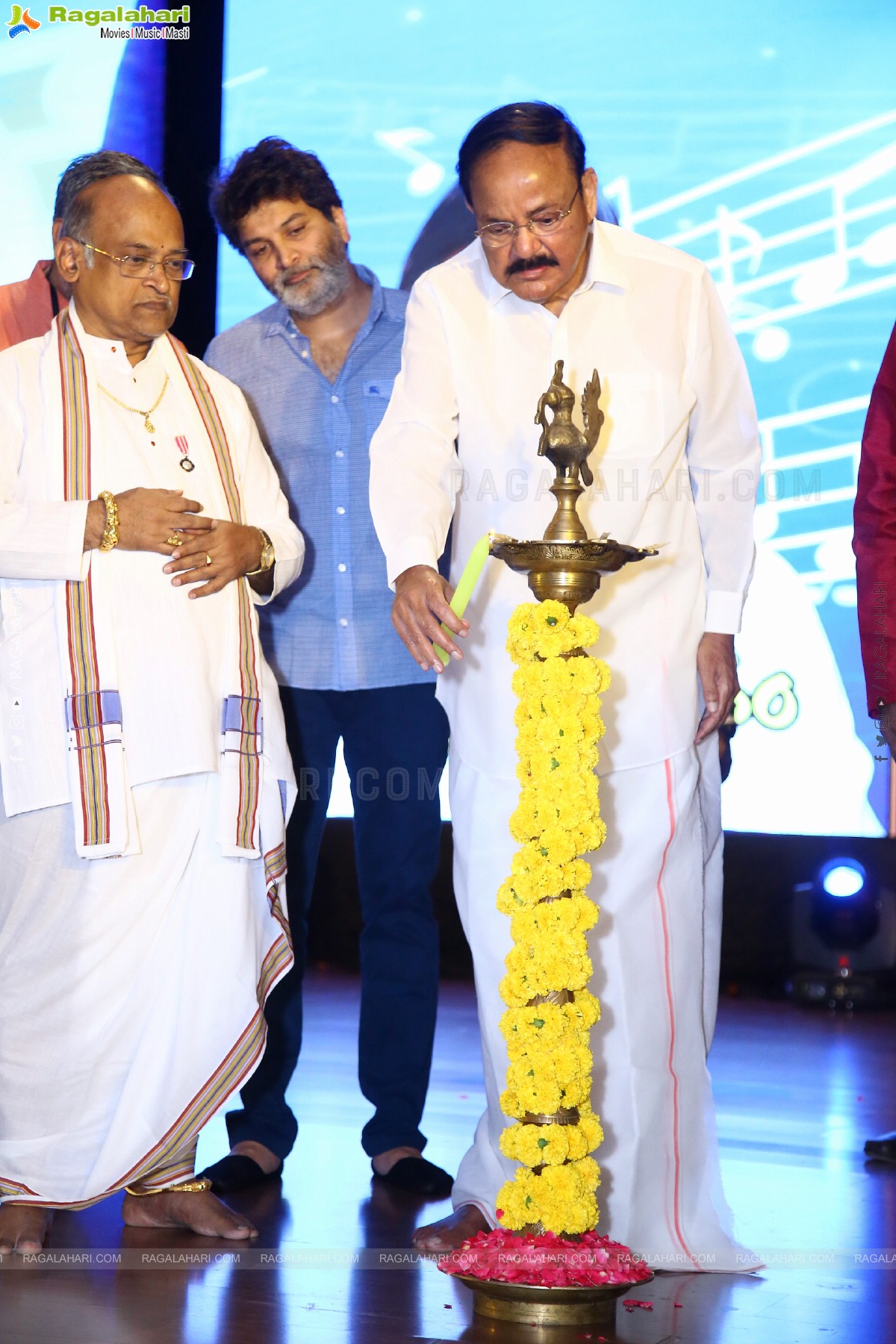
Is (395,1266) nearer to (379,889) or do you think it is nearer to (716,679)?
(379,889)

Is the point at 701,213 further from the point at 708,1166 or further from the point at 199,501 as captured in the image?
the point at 708,1166

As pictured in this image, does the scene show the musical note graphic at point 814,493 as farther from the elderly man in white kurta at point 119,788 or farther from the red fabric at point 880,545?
the elderly man in white kurta at point 119,788

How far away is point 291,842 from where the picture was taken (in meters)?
3.43

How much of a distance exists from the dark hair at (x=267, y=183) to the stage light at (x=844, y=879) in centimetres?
344

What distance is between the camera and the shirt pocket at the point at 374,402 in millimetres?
3365

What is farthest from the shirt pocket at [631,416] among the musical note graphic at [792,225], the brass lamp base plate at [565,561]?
the musical note graphic at [792,225]

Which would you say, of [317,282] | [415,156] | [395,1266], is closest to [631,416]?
[317,282]

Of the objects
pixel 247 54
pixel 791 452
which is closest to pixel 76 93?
pixel 247 54

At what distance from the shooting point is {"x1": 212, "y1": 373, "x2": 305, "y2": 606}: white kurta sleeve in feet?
10.0

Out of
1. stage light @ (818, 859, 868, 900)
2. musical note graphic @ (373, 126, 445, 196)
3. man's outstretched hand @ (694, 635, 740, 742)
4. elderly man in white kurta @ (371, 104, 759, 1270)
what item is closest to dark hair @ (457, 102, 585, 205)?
elderly man in white kurta @ (371, 104, 759, 1270)

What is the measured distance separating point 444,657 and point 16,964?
1104mm

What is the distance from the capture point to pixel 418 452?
8.66ft

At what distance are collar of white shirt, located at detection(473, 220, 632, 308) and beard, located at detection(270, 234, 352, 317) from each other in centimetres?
65

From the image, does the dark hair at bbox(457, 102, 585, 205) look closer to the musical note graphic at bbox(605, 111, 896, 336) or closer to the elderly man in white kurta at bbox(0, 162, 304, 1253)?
the elderly man in white kurta at bbox(0, 162, 304, 1253)
